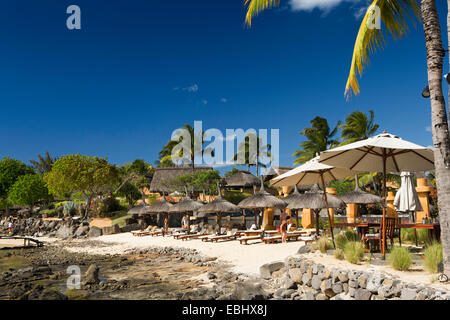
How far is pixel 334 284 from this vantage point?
21.6 ft

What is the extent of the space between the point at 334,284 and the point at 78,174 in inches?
1098

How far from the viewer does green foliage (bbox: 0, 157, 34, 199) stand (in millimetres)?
38250

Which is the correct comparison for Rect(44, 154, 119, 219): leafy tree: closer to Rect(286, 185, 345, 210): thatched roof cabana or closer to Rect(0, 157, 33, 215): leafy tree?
Rect(0, 157, 33, 215): leafy tree

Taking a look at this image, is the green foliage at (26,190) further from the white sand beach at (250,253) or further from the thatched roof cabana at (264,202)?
the thatched roof cabana at (264,202)

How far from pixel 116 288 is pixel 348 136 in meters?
24.5

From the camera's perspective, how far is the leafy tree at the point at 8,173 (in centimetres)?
3825

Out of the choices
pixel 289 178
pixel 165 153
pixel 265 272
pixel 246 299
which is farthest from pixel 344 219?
pixel 165 153

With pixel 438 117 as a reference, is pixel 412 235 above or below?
below

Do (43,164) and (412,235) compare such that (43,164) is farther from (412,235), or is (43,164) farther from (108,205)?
(412,235)

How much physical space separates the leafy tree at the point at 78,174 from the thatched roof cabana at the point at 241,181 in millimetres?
12155

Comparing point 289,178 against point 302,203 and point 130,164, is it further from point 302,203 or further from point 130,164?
point 130,164

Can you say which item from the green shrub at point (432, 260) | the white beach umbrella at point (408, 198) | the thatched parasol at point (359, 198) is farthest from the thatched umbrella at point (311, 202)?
the green shrub at point (432, 260)

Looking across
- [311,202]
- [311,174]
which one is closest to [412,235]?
[311,174]

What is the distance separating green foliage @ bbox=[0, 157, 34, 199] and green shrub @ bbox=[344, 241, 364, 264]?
4140 centimetres
